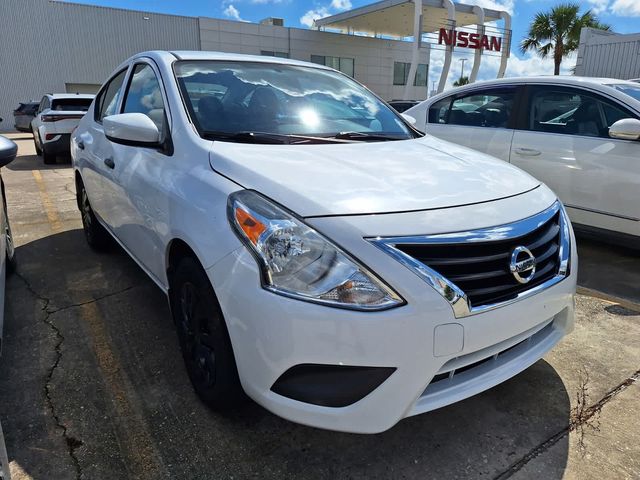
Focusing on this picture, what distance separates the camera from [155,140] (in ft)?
7.98

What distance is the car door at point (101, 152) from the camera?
11.0ft

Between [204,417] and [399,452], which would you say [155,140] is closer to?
[204,417]

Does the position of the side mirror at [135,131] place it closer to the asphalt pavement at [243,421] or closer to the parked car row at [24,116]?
the asphalt pavement at [243,421]

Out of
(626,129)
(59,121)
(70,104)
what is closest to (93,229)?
(626,129)

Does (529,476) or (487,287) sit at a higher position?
(487,287)

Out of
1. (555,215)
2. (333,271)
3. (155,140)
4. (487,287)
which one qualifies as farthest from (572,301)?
(155,140)

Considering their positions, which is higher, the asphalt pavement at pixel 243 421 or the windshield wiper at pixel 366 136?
the windshield wiper at pixel 366 136

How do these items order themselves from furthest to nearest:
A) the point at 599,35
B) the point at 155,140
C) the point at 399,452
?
the point at 599,35 → the point at 155,140 → the point at 399,452

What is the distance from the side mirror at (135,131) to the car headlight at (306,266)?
97cm

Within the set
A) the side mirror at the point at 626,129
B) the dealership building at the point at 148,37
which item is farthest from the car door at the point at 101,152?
the dealership building at the point at 148,37

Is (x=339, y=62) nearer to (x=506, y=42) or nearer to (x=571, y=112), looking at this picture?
(x=506, y=42)

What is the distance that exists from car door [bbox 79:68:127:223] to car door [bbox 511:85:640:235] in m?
3.51

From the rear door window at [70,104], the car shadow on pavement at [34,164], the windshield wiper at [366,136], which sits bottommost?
the car shadow on pavement at [34,164]

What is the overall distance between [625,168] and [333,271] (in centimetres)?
335
